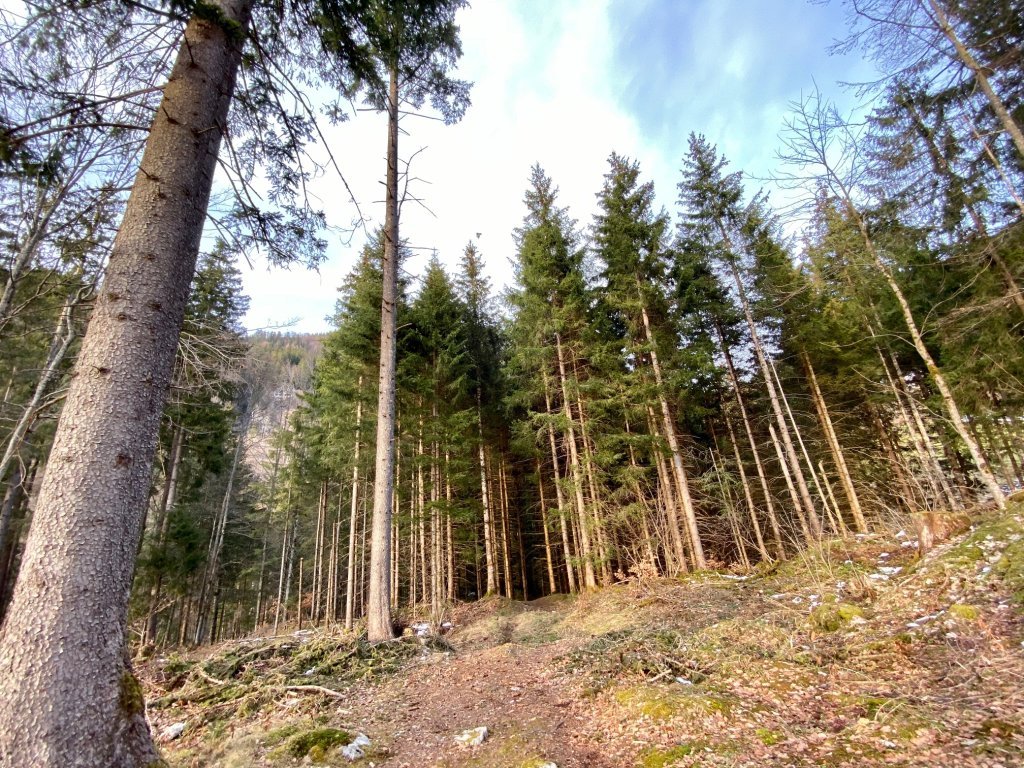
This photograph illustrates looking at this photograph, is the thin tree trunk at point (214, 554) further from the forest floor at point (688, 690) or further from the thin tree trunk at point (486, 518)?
the forest floor at point (688, 690)

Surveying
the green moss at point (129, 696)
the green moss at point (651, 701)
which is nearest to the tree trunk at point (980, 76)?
the green moss at point (651, 701)

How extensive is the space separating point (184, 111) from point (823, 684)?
22.7ft

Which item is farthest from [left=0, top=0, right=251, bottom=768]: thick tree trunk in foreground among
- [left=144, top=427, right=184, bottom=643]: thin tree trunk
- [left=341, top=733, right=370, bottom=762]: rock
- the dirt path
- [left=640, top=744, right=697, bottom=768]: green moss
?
[left=144, top=427, right=184, bottom=643]: thin tree trunk

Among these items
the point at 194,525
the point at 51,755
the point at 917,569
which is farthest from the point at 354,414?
the point at 917,569

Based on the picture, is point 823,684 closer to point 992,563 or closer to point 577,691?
point 577,691

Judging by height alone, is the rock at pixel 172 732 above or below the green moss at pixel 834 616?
below

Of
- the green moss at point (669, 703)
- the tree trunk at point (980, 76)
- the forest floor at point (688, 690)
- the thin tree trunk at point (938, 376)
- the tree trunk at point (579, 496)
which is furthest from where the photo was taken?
the tree trunk at point (579, 496)

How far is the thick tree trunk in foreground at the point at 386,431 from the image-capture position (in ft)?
23.5

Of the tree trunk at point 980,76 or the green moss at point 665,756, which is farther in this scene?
the tree trunk at point 980,76

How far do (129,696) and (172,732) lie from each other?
268cm

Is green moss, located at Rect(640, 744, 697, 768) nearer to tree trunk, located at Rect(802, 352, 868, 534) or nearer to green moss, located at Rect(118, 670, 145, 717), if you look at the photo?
green moss, located at Rect(118, 670, 145, 717)

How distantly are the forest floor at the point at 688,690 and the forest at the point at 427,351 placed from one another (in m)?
1.51

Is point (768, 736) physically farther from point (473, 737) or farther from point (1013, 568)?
point (1013, 568)

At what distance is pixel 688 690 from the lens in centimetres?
378
